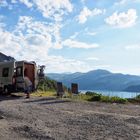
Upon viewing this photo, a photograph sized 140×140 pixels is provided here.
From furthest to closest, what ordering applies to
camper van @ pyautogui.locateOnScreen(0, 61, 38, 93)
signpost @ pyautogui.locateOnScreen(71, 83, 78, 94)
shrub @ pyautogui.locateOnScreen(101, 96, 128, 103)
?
camper van @ pyautogui.locateOnScreen(0, 61, 38, 93) < signpost @ pyautogui.locateOnScreen(71, 83, 78, 94) < shrub @ pyautogui.locateOnScreen(101, 96, 128, 103)

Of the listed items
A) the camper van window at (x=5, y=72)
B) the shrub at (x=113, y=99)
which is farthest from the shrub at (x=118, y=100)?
the camper van window at (x=5, y=72)

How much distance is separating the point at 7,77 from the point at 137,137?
2048cm

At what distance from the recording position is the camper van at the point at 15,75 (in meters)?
30.3

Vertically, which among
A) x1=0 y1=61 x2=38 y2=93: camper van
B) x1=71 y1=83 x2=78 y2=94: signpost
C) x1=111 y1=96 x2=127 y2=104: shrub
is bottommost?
x1=111 y1=96 x2=127 y2=104: shrub

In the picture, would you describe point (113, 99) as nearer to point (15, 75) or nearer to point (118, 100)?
point (118, 100)

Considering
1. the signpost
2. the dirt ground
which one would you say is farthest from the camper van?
the dirt ground

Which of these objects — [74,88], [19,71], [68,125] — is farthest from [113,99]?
[68,125]

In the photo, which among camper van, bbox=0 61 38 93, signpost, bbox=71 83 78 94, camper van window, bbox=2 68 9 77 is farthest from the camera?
camper van window, bbox=2 68 9 77

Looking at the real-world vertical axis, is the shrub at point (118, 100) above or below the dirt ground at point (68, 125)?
above

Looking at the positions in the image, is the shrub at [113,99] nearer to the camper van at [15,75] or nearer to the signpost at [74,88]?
the signpost at [74,88]

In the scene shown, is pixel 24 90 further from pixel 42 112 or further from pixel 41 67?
pixel 42 112

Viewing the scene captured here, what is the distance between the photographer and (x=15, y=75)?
30.5m

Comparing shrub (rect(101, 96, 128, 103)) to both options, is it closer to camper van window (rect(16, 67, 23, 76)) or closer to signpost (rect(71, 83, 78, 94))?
signpost (rect(71, 83, 78, 94))

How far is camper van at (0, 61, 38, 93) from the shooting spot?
3030cm
